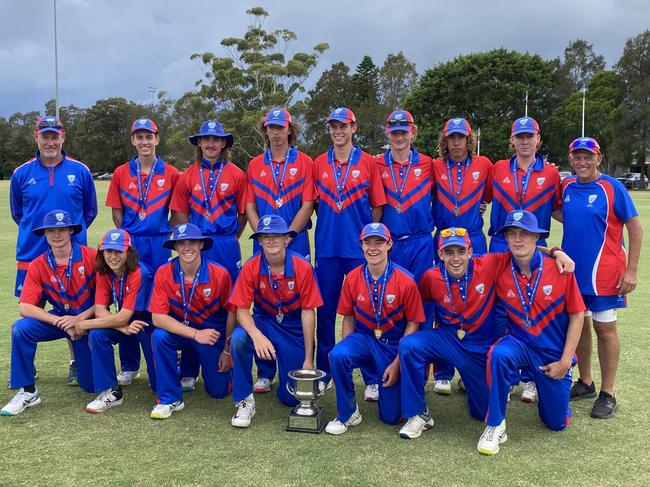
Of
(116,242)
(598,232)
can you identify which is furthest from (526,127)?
(116,242)

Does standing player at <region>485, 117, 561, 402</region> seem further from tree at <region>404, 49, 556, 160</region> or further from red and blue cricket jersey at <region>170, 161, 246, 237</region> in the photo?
tree at <region>404, 49, 556, 160</region>

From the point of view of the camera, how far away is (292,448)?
418 cm

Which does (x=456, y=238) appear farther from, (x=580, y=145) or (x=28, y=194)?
(x=28, y=194)

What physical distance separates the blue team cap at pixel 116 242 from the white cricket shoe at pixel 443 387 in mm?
3061

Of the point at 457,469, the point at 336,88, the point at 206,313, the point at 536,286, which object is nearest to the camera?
the point at 457,469

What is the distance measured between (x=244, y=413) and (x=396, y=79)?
6683cm

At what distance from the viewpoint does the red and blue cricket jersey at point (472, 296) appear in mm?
4609

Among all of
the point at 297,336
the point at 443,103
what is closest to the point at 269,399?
the point at 297,336

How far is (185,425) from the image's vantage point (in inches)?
183

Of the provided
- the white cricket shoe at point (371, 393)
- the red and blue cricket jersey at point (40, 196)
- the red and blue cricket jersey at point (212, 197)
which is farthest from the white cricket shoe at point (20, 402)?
the white cricket shoe at point (371, 393)

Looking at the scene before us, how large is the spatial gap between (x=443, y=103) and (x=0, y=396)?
48.9 metres

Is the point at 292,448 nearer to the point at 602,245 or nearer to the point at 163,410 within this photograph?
the point at 163,410

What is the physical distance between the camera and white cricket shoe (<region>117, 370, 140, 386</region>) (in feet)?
18.7

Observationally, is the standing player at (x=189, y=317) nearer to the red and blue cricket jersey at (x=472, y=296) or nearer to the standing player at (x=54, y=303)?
the standing player at (x=54, y=303)
